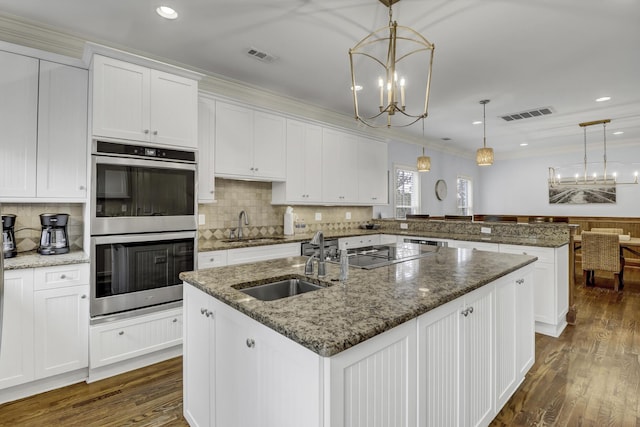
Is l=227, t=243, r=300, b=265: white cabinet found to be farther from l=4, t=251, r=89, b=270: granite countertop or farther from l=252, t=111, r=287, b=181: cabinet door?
l=4, t=251, r=89, b=270: granite countertop

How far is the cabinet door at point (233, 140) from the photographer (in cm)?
336

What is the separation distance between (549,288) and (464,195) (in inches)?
225

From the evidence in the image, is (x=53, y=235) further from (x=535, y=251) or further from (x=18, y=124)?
(x=535, y=251)

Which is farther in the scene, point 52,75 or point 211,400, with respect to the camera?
point 52,75

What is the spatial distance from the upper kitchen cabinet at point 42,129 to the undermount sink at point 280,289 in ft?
6.41

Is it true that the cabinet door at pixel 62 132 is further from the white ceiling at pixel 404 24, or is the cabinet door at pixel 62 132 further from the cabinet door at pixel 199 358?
the cabinet door at pixel 199 358

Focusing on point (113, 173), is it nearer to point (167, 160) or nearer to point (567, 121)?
point (167, 160)

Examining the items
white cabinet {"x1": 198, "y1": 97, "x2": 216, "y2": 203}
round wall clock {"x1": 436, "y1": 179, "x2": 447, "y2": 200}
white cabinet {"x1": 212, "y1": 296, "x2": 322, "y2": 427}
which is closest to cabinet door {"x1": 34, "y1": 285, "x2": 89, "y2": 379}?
white cabinet {"x1": 198, "y1": 97, "x2": 216, "y2": 203}

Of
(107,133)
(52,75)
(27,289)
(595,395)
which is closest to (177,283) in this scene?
(27,289)

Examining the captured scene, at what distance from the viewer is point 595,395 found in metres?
2.25

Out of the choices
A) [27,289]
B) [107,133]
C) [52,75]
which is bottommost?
[27,289]

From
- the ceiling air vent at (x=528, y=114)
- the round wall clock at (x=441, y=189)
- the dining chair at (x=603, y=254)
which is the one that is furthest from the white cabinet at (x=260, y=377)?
the round wall clock at (x=441, y=189)

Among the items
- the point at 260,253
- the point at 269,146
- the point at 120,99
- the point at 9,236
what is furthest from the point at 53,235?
the point at 269,146

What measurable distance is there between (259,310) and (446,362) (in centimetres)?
90
